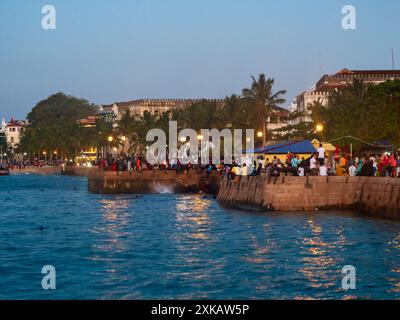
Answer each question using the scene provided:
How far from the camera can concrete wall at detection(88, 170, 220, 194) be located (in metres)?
63.8

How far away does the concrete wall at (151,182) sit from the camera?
209 feet

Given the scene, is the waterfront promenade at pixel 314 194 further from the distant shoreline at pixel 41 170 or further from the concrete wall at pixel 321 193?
the distant shoreline at pixel 41 170

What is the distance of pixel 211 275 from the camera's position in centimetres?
2272

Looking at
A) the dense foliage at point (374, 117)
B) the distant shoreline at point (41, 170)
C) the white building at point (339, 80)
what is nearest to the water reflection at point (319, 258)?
the dense foliage at point (374, 117)

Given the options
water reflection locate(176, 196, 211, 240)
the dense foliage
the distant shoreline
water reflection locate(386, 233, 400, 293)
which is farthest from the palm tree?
the distant shoreline

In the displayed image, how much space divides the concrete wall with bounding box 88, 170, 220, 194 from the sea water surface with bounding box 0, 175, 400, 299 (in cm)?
2047

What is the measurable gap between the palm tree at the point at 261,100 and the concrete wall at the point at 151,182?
21.1 meters

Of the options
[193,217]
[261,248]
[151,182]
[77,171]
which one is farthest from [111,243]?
[77,171]

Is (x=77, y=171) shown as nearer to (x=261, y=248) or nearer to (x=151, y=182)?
(x=151, y=182)

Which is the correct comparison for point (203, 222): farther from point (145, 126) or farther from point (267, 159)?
point (145, 126)

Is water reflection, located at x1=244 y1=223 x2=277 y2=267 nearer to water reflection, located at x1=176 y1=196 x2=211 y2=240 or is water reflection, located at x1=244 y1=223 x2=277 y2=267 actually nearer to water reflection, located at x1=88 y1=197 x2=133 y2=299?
water reflection, located at x1=176 y1=196 x2=211 y2=240
